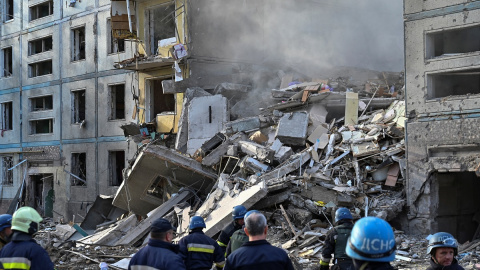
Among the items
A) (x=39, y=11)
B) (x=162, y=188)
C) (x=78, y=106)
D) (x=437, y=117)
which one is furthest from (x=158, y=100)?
(x=437, y=117)

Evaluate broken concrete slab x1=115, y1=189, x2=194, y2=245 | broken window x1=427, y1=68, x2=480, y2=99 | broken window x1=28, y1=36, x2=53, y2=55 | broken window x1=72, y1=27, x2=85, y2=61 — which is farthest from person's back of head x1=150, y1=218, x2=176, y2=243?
broken window x1=28, y1=36, x2=53, y2=55

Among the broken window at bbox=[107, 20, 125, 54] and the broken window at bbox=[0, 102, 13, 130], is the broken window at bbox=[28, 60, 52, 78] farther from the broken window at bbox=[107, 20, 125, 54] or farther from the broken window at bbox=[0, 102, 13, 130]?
the broken window at bbox=[107, 20, 125, 54]

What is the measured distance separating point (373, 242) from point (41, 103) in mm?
29261

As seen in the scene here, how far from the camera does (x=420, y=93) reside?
1466 cm

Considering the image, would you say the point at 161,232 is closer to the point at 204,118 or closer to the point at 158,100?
the point at 204,118

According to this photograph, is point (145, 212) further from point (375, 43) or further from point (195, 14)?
point (375, 43)

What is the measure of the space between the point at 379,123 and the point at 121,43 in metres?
13.9

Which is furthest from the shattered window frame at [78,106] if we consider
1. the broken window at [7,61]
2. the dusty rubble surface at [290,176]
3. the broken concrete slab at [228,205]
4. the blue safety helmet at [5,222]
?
the blue safety helmet at [5,222]

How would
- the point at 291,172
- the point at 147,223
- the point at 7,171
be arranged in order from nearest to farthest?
the point at 291,172 < the point at 147,223 < the point at 7,171

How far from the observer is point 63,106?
28.0 meters

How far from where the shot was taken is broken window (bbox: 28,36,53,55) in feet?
97.8

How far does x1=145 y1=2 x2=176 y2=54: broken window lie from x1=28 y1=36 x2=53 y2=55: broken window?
28.0 ft

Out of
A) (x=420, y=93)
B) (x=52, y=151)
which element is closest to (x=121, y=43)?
(x=52, y=151)

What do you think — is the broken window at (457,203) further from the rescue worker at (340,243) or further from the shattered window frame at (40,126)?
the shattered window frame at (40,126)
